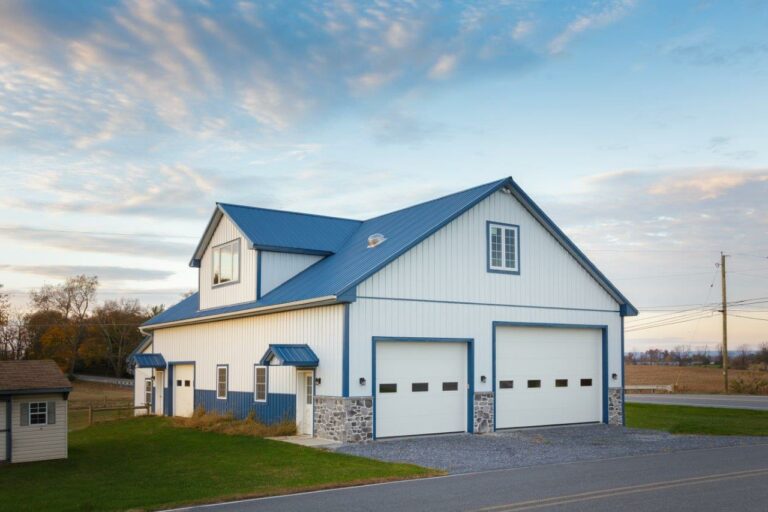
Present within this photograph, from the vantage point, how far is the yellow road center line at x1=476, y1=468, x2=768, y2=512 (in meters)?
11.6

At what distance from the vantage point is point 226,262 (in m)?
29.6

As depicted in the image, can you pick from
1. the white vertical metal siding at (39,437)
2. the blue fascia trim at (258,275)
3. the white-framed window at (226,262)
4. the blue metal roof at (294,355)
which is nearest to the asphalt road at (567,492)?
the blue metal roof at (294,355)

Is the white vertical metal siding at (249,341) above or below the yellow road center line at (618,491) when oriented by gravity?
above

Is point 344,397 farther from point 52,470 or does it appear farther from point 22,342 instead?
point 22,342

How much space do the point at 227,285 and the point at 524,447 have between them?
1364 cm

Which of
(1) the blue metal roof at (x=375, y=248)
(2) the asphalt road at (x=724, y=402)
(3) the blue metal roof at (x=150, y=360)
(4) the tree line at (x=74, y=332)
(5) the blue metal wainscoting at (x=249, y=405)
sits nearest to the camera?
(1) the blue metal roof at (x=375, y=248)

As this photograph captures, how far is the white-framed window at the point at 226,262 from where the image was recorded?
2883 cm

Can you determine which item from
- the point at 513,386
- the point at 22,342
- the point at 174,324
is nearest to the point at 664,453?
the point at 513,386

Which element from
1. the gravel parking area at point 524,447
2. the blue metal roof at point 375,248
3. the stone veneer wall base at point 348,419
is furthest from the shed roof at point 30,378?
the gravel parking area at point 524,447

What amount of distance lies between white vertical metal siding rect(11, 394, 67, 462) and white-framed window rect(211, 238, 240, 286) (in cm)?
883

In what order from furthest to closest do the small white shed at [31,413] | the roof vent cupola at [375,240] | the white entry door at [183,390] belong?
the white entry door at [183,390] < the roof vent cupola at [375,240] < the small white shed at [31,413]

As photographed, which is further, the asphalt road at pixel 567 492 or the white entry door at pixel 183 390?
the white entry door at pixel 183 390

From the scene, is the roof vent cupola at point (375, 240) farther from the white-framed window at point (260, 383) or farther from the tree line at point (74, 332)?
the tree line at point (74, 332)

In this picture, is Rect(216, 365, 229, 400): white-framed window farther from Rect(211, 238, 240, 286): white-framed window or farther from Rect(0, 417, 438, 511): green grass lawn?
Rect(0, 417, 438, 511): green grass lawn
